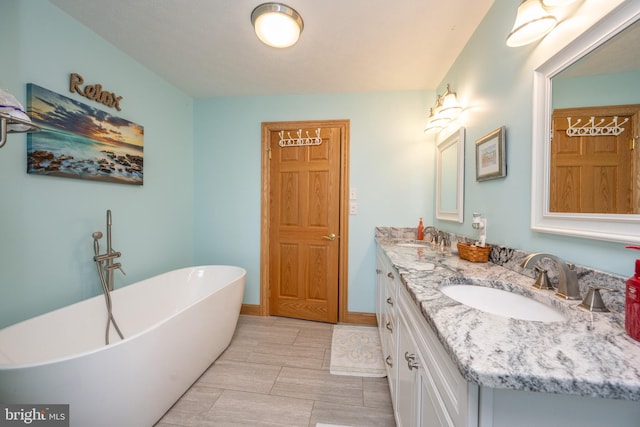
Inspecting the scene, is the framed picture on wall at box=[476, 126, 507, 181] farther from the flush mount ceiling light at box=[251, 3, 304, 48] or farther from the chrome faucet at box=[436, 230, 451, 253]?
the flush mount ceiling light at box=[251, 3, 304, 48]

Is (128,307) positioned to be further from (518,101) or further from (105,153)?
(518,101)

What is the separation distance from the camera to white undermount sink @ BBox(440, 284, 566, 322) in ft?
2.73

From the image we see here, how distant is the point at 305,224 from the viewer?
8.43 ft

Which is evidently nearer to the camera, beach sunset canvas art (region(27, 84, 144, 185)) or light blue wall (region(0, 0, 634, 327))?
light blue wall (region(0, 0, 634, 327))

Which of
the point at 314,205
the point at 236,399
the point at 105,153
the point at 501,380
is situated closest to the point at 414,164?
the point at 314,205

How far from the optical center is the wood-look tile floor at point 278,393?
133cm

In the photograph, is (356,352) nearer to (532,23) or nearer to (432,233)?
(432,233)

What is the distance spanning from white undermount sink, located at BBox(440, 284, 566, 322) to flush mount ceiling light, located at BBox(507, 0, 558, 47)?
109 cm

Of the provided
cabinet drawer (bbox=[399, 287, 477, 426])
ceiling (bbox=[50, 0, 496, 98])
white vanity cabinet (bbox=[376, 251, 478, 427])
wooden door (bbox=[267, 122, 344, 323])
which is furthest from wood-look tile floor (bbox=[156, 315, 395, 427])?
ceiling (bbox=[50, 0, 496, 98])

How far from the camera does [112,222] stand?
1.83 meters

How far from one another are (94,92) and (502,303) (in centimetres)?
277

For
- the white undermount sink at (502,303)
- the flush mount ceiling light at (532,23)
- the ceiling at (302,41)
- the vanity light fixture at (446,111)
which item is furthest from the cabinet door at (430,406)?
the ceiling at (302,41)

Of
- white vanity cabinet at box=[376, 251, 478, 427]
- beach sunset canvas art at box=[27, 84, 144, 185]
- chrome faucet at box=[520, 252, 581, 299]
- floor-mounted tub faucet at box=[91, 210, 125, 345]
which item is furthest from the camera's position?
floor-mounted tub faucet at box=[91, 210, 125, 345]

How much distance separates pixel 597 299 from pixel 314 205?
2.08 metres
